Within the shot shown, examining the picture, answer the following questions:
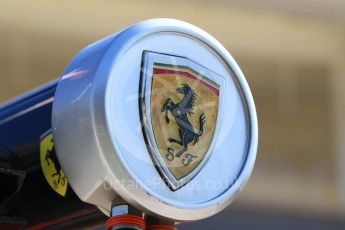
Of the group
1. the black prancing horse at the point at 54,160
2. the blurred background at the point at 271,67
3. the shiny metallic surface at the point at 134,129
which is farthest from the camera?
the blurred background at the point at 271,67

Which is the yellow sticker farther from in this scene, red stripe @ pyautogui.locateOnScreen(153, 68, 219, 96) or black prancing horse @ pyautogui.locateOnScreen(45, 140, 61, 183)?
red stripe @ pyautogui.locateOnScreen(153, 68, 219, 96)

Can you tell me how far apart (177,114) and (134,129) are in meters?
0.05

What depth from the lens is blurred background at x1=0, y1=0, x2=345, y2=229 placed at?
3652 millimetres

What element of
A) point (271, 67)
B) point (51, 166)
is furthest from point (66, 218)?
point (271, 67)

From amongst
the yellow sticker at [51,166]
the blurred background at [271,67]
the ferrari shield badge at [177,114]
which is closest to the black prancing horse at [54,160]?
the yellow sticker at [51,166]

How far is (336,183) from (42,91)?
3.50 meters

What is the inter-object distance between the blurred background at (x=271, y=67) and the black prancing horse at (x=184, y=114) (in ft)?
8.80

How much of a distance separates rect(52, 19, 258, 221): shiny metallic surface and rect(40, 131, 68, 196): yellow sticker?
7cm

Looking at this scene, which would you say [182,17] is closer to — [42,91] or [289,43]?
[289,43]

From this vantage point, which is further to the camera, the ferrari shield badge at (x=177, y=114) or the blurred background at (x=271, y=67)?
the blurred background at (x=271, y=67)

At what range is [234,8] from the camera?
3811mm

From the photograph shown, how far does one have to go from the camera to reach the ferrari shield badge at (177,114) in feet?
2.01

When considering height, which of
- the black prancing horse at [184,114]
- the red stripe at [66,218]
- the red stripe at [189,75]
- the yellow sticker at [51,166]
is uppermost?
the red stripe at [189,75]

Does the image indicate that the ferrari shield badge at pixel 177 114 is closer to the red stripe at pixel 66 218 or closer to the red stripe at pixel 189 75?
the red stripe at pixel 189 75
